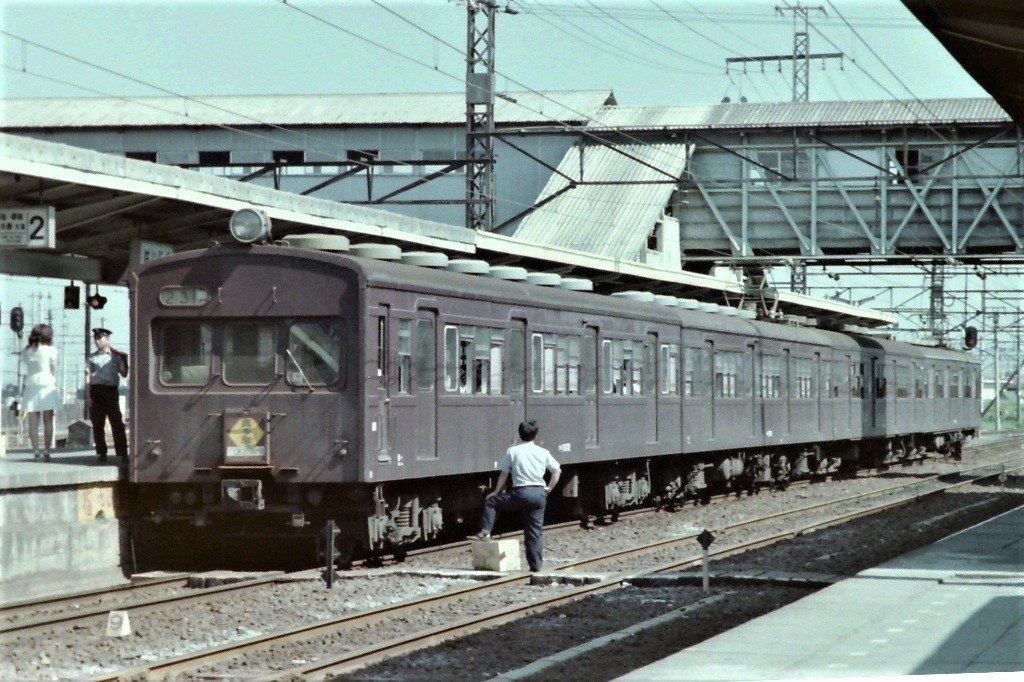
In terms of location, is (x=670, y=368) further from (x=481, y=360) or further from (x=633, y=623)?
(x=633, y=623)

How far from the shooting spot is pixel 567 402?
19984mm

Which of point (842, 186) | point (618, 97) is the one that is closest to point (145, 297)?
point (842, 186)

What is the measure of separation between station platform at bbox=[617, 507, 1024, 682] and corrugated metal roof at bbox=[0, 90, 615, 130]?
3678 cm

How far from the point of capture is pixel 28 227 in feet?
51.4

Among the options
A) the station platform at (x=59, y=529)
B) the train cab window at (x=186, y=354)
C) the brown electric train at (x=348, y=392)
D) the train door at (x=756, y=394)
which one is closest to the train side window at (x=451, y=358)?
the brown electric train at (x=348, y=392)

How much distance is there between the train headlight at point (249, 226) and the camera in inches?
621

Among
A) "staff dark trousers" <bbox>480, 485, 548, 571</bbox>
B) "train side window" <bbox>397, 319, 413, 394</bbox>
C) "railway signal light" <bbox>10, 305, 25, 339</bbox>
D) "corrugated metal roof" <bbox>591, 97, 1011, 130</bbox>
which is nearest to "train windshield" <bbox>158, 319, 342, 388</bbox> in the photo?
"train side window" <bbox>397, 319, 413, 394</bbox>

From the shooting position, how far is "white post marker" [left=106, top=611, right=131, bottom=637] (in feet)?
37.8

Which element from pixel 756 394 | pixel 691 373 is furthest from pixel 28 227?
pixel 756 394

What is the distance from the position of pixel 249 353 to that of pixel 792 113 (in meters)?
30.9

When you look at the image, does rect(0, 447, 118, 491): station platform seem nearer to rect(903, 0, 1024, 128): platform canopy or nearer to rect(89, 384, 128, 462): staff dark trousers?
rect(89, 384, 128, 462): staff dark trousers

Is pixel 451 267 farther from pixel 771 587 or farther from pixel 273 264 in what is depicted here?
pixel 771 587

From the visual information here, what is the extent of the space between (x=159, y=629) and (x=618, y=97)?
127ft

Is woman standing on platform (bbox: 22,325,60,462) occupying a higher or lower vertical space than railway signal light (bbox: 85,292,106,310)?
lower
